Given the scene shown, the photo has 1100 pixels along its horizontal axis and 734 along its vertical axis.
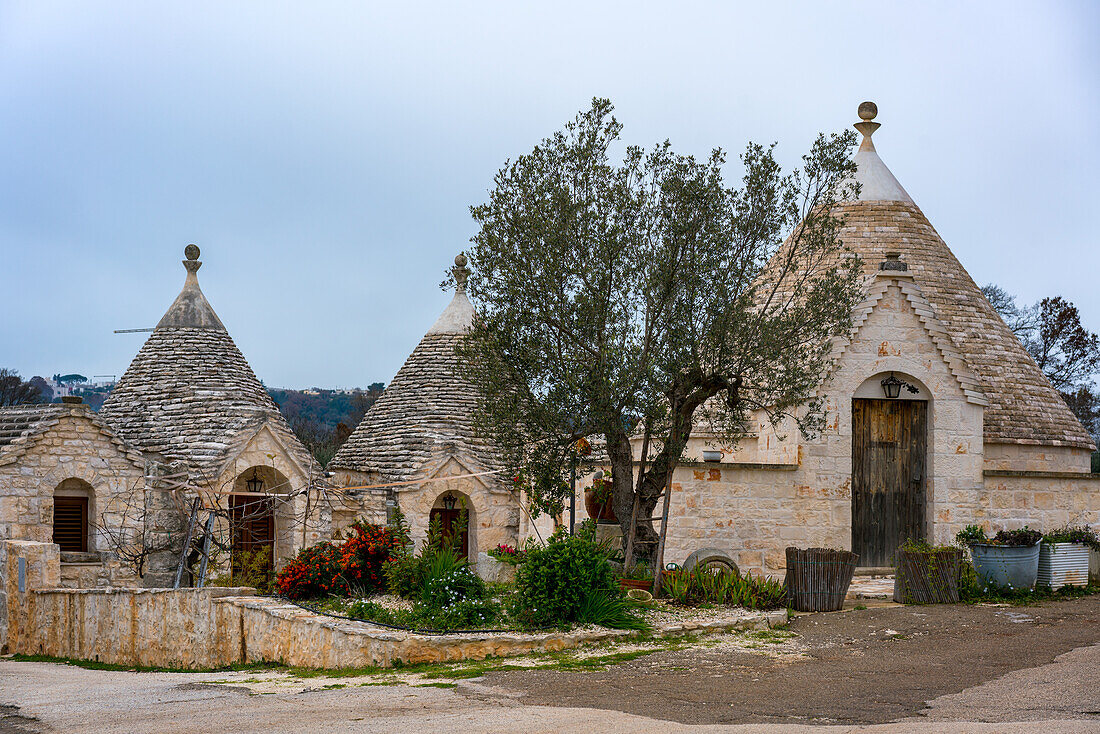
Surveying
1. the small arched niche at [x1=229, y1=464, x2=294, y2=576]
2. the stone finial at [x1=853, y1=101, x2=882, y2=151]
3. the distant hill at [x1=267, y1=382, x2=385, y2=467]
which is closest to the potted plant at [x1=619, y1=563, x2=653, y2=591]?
the small arched niche at [x1=229, y1=464, x2=294, y2=576]

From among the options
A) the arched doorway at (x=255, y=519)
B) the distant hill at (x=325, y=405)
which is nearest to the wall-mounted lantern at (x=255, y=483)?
the arched doorway at (x=255, y=519)

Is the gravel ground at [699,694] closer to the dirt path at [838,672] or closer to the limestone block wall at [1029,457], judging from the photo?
the dirt path at [838,672]

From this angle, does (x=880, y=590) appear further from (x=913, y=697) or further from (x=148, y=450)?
(x=148, y=450)

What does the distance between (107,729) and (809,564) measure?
8.45m

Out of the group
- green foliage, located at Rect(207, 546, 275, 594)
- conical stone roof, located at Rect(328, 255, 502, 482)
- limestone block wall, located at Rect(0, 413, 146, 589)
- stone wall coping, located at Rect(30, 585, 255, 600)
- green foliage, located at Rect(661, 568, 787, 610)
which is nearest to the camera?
green foliage, located at Rect(661, 568, 787, 610)

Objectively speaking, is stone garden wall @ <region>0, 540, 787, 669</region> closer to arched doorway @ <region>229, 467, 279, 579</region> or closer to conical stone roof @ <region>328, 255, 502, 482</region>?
arched doorway @ <region>229, 467, 279, 579</region>

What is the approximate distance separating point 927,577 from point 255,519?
12.2 m

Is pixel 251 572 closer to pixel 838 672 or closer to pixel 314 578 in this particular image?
pixel 314 578

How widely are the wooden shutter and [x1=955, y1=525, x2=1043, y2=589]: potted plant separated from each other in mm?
13785

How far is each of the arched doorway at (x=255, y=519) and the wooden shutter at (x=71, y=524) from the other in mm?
2471

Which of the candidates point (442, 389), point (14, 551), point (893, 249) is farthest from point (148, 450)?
point (893, 249)

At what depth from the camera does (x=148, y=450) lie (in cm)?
1975

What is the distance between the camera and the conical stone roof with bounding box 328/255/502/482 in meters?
22.2

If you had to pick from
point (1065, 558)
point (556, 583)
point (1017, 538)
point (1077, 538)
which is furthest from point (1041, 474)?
point (556, 583)
